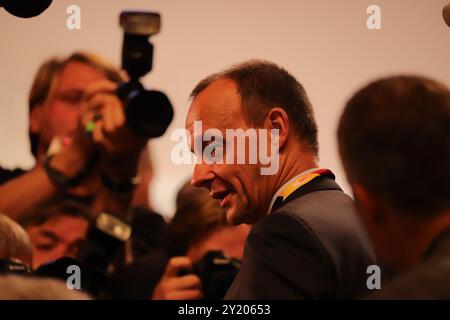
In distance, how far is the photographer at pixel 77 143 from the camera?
5.76ft

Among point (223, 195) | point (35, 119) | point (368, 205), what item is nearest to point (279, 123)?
point (223, 195)

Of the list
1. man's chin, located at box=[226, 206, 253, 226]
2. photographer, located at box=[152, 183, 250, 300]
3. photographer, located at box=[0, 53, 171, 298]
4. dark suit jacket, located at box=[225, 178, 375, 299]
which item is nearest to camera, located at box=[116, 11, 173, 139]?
photographer, located at box=[0, 53, 171, 298]

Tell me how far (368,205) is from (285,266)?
0.24 m

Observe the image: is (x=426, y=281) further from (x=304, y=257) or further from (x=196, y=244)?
(x=196, y=244)

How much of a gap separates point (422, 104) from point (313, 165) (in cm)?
53

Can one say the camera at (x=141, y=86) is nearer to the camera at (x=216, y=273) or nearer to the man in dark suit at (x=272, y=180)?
the man in dark suit at (x=272, y=180)

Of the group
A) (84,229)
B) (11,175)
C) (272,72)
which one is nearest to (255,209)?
(272,72)

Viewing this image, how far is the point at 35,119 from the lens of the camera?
2221mm

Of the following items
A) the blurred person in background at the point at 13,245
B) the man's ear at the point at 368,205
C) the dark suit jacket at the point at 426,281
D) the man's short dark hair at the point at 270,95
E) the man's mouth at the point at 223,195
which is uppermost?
the man's short dark hair at the point at 270,95

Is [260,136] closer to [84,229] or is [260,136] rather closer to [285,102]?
[285,102]

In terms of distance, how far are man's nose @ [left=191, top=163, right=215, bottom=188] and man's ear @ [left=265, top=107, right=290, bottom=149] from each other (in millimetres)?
153

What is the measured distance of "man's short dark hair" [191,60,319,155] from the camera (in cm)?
142

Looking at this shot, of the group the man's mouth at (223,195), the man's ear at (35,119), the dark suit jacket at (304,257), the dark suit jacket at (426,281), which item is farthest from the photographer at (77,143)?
the dark suit jacket at (426,281)

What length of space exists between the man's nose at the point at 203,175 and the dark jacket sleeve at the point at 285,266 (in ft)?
1.06
